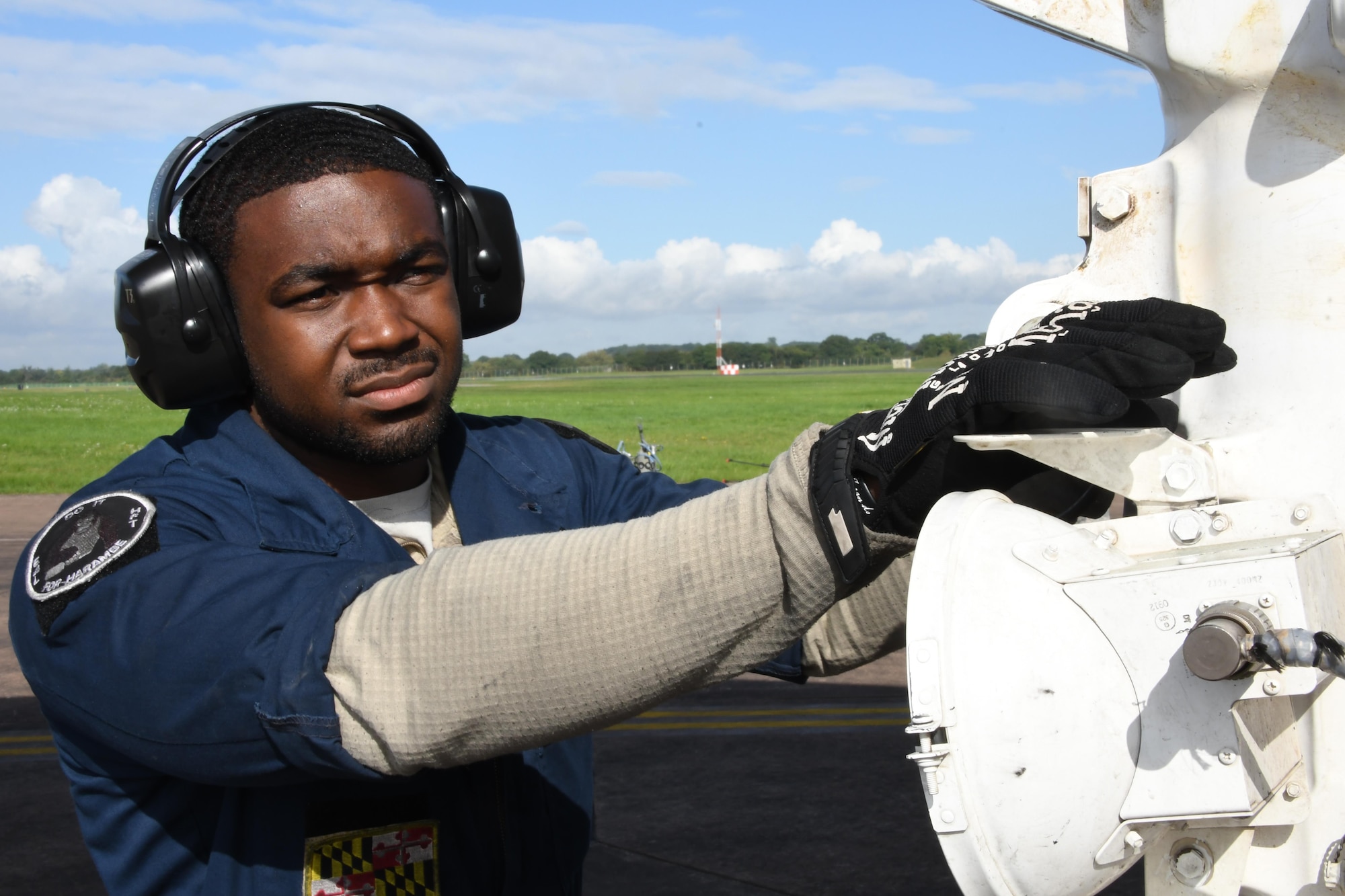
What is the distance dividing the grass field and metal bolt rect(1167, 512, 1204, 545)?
49.4ft

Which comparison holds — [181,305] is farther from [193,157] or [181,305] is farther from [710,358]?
[710,358]

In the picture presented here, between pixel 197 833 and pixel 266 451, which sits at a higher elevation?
pixel 266 451

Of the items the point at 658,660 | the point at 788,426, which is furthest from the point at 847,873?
the point at 788,426

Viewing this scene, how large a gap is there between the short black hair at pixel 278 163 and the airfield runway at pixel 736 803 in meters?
2.66

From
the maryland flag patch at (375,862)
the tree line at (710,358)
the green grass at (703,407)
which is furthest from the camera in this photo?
the tree line at (710,358)

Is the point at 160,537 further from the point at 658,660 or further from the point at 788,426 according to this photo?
the point at 788,426

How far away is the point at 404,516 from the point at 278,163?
2.05 feet

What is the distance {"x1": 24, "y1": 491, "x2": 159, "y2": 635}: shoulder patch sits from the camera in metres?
1.49

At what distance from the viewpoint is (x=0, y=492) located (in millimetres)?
16188

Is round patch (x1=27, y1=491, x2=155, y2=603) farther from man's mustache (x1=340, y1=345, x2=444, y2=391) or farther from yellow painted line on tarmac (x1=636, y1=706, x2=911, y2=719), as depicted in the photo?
yellow painted line on tarmac (x1=636, y1=706, x2=911, y2=719)

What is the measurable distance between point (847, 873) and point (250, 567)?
3028 millimetres

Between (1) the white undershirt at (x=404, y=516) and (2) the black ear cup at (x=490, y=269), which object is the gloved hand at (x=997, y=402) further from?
(2) the black ear cup at (x=490, y=269)

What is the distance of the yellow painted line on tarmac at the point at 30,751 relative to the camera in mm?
5418

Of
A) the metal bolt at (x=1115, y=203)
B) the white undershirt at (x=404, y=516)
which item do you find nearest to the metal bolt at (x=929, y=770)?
the metal bolt at (x=1115, y=203)
